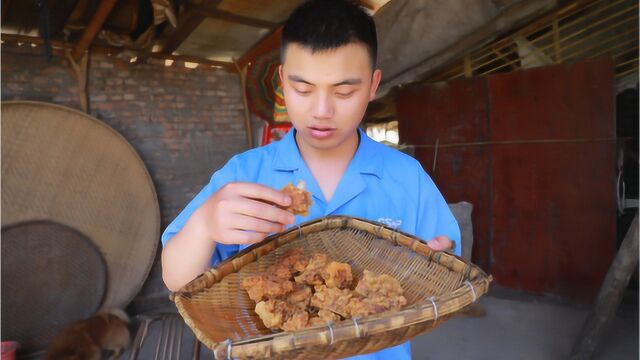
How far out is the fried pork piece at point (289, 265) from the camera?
132 centimetres

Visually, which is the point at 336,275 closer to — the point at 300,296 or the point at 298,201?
the point at 300,296

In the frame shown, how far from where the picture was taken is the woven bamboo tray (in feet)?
2.92

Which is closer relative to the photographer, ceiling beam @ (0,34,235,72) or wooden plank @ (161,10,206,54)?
wooden plank @ (161,10,206,54)

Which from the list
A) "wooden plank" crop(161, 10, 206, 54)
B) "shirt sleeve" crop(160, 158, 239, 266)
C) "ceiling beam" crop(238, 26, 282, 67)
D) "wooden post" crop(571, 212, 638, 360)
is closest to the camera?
"shirt sleeve" crop(160, 158, 239, 266)

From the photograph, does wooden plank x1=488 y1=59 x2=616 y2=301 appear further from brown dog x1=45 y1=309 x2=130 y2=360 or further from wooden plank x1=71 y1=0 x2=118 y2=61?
brown dog x1=45 y1=309 x2=130 y2=360

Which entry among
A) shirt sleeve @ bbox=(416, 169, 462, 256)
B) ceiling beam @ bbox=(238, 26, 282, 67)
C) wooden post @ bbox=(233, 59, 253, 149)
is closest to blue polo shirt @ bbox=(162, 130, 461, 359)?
shirt sleeve @ bbox=(416, 169, 462, 256)

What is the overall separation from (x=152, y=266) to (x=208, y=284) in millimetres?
4109

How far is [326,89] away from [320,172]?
14.8 inches

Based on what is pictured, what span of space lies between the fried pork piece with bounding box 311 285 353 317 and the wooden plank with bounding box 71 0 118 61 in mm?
3224

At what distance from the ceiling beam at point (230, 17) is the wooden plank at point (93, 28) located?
2.19 ft

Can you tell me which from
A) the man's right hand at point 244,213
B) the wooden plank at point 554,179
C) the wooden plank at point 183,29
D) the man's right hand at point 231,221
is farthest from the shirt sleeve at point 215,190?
the wooden plank at point 554,179

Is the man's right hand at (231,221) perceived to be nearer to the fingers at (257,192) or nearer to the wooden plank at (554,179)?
the fingers at (257,192)

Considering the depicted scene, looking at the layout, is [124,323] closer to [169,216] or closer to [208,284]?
[169,216]

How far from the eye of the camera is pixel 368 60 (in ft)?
4.64
